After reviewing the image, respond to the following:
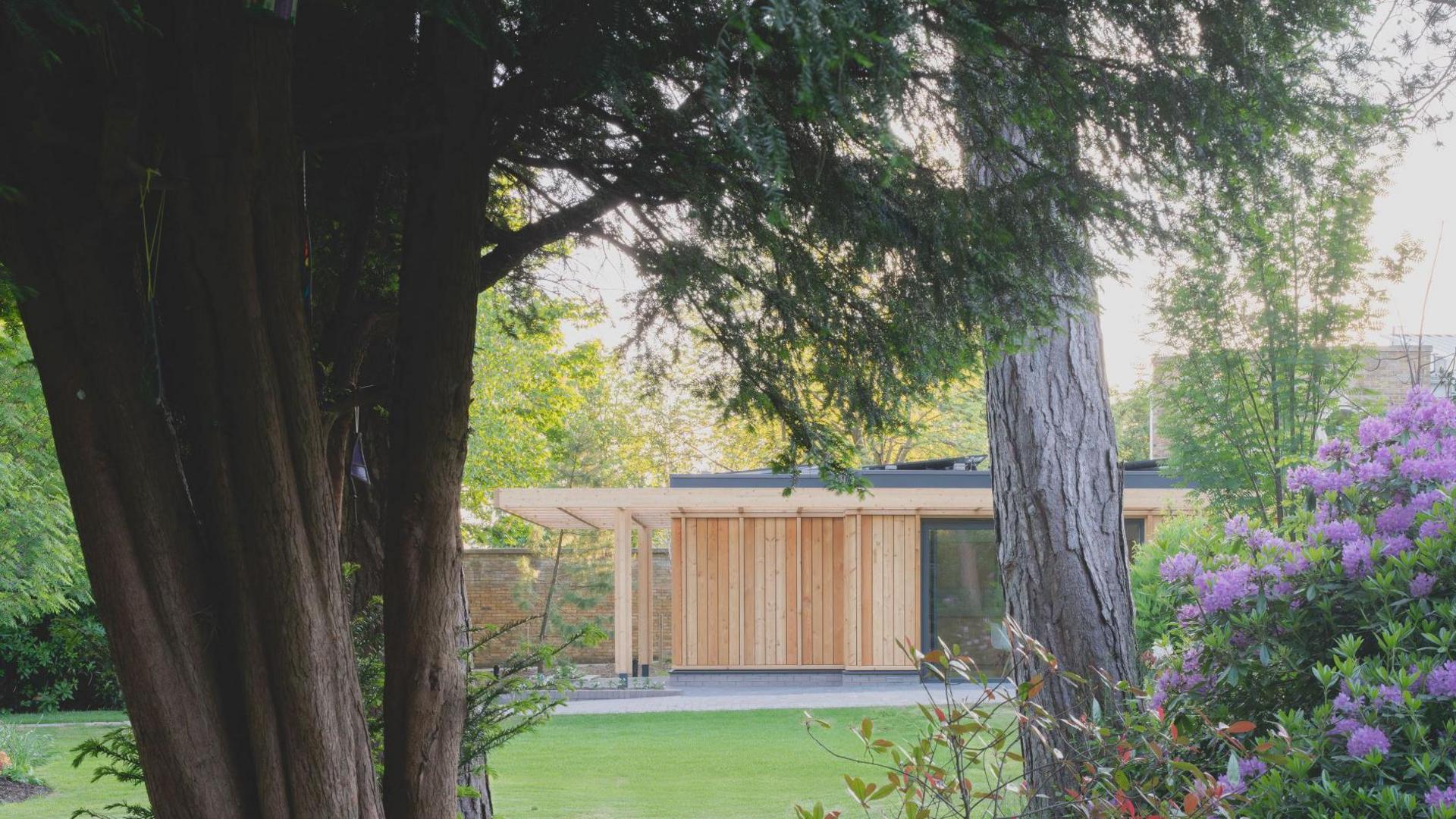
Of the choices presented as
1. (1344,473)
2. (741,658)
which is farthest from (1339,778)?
(741,658)

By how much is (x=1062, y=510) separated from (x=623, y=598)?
11.4 meters

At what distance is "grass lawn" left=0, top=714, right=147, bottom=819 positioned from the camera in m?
8.48

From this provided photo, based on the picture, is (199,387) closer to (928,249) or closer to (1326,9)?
(928,249)

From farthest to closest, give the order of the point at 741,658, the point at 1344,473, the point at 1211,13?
the point at 741,658 < the point at 1344,473 < the point at 1211,13

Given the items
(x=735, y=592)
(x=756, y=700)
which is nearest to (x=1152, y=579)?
(x=756, y=700)

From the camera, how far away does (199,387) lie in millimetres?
2830

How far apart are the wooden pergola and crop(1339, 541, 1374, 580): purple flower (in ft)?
39.0

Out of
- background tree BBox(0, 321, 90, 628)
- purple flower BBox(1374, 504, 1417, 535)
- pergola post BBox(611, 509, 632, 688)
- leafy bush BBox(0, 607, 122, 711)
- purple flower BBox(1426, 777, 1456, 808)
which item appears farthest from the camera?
leafy bush BBox(0, 607, 122, 711)

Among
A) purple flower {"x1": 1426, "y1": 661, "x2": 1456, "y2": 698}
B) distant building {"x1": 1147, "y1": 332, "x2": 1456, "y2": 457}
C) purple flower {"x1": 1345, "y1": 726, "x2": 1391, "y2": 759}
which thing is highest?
distant building {"x1": 1147, "y1": 332, "x2": 1456, "y2": 457}

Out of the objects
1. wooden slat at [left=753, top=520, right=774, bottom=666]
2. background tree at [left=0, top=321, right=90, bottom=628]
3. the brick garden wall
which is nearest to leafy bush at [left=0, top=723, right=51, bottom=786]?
background tree at [left=0, top=321, right=90, bottom=628]

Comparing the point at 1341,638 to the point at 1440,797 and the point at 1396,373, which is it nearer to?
the point at 1440,797

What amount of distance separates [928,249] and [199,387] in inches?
79.3

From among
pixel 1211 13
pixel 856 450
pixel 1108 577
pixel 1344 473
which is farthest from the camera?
pixel 1108 577

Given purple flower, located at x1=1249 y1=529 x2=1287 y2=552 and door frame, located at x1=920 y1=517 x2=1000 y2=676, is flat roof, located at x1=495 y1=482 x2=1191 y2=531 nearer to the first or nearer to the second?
door frame, located at x1=920 y1=517 x2=1000 y2=676
